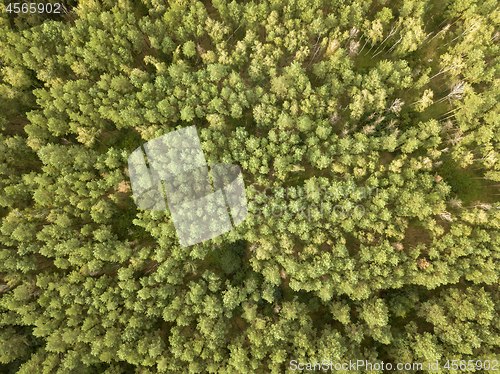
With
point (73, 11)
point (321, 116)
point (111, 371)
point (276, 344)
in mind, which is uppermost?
point (73, 11)

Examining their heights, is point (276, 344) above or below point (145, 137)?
below

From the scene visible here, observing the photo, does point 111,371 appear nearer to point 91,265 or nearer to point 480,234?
point 91,265

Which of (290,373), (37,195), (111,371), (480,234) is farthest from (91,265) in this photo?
(480,234)
